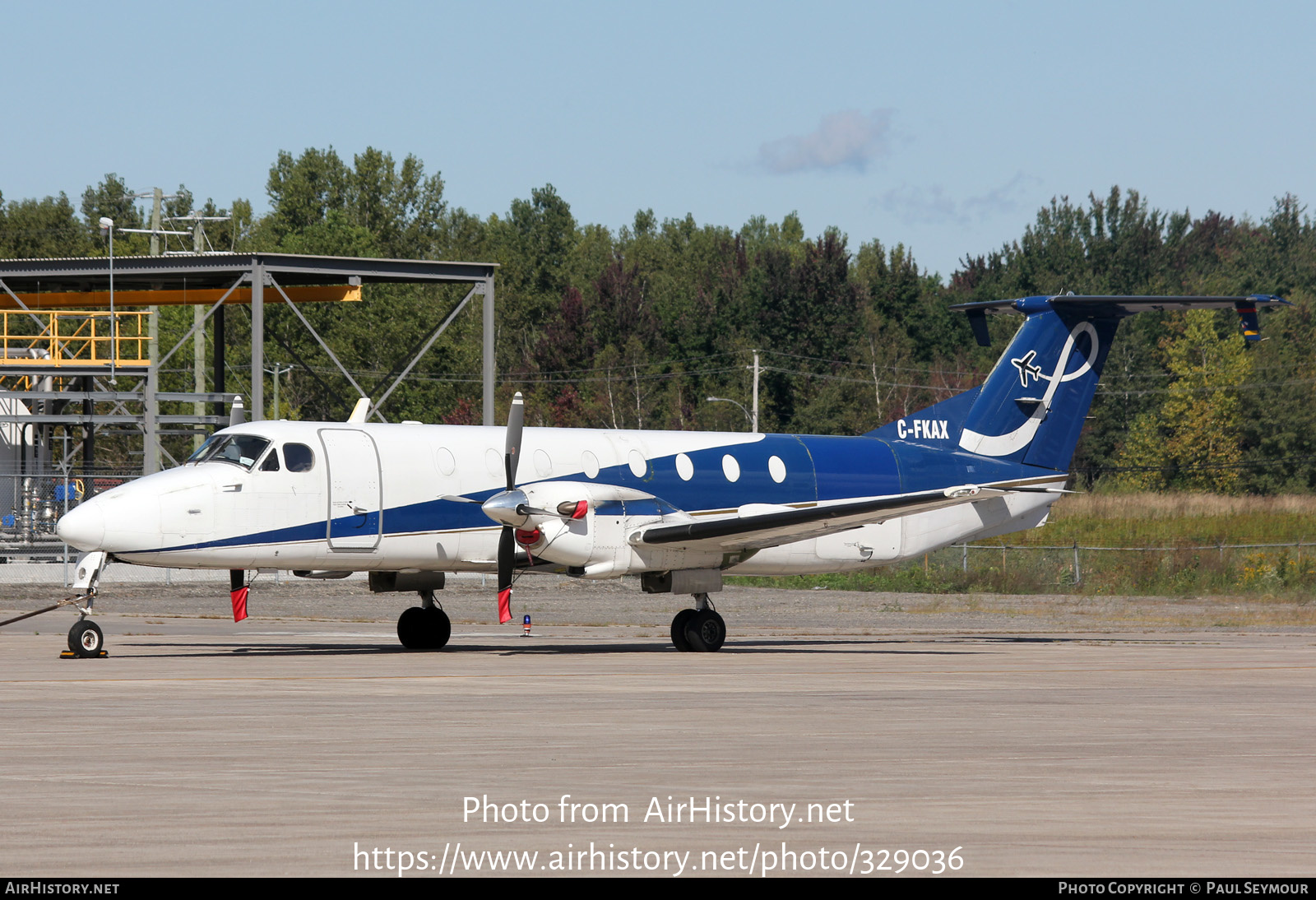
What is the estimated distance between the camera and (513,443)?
72.9ft

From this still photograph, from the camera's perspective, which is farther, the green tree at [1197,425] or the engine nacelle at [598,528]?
the green tree at [1197,425]

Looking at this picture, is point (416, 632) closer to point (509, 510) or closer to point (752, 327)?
point (509, 510)

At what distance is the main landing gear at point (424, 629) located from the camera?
23094 mm

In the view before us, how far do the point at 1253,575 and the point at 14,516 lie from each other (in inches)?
1313

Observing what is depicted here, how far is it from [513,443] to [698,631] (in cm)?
405

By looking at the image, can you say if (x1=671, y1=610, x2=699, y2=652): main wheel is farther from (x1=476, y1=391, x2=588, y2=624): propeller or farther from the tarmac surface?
(x1=476, y1=391, x2=588, y2=624): propeller

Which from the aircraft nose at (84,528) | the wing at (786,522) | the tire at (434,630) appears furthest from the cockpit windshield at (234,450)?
the wing at (786,522)

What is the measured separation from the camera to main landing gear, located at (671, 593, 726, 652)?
2284cm

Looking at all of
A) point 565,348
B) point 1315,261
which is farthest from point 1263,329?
point 565,348

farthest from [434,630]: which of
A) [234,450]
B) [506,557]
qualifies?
[234,450]

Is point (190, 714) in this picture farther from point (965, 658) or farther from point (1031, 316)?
point (1031, 316)

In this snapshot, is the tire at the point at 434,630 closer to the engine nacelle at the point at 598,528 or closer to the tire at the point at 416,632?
the tire at the point at 416,632

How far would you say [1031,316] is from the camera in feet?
90.2

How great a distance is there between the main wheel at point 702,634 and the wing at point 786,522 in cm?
110
